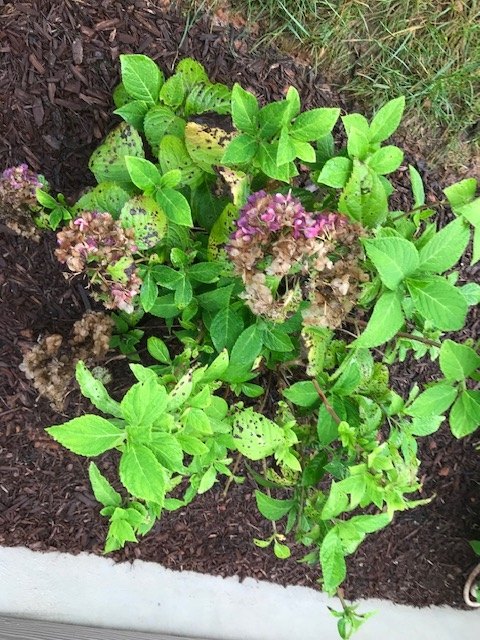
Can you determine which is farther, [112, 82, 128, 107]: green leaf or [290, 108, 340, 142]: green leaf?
[112, 82, 128, 107]: green leaf

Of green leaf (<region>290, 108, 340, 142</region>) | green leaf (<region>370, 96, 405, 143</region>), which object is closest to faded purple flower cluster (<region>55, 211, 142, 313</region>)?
green leaf (<region>290, 108, 340, 142</region>)

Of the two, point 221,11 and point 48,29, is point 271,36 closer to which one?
point 221,11

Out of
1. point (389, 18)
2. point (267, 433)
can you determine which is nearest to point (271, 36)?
point (389, 18)

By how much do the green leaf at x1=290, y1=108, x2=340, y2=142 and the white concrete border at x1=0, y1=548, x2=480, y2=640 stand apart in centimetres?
121

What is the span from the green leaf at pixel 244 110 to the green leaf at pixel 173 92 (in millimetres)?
240

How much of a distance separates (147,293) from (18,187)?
13.8 inches

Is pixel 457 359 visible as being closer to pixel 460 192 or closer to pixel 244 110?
pixel 460 192

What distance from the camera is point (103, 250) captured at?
0.96 meters

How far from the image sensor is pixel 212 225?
120 cm

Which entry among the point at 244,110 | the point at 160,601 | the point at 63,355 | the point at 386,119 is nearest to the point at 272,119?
the point at 244,110

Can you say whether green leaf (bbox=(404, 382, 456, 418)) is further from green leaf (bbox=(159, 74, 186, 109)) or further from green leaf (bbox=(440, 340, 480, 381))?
green leaf (bbox=(159, 74, 186, 109))

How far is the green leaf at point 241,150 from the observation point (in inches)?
38.1

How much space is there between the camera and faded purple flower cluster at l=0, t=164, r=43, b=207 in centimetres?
119

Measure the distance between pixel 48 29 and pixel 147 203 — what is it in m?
0.63
